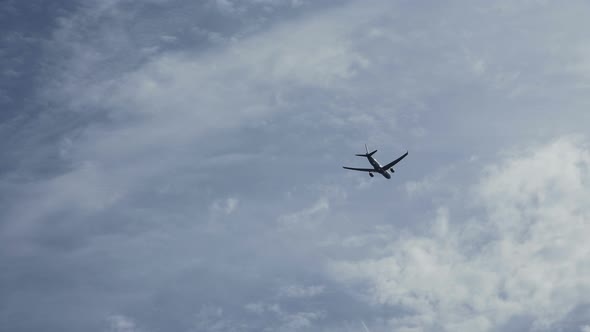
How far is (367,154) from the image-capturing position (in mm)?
157750

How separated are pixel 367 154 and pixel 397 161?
10.8m

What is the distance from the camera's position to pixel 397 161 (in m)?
163
